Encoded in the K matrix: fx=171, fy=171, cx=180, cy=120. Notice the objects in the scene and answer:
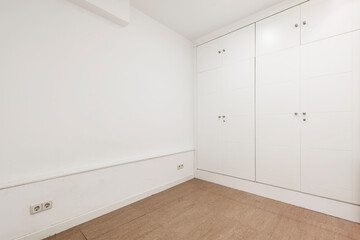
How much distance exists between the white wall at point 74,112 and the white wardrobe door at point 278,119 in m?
1.46

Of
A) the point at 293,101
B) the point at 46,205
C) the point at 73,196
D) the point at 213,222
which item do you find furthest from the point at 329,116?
the point at 46,205

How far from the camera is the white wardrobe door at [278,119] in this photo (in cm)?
218

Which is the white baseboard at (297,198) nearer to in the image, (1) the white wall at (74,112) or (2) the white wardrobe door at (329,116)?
(2) the white wardrobe door at (329,116)

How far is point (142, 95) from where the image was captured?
2471 millimetres

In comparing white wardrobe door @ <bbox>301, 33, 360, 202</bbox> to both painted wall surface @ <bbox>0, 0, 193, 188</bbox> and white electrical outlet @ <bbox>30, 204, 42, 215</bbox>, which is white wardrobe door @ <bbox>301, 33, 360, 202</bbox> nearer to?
painted wall surface @ <bbox>0, 0, 193, 188</bbox>

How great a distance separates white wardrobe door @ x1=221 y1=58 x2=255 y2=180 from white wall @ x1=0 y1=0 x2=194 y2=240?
1029mm

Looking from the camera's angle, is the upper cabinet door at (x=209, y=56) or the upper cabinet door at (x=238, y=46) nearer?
the upper cabinet door at (x=238, y=46)

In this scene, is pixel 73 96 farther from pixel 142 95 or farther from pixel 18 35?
pixel 142 95

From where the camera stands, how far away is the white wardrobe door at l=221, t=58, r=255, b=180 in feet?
8.46

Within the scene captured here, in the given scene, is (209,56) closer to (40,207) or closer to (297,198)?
(297,198)

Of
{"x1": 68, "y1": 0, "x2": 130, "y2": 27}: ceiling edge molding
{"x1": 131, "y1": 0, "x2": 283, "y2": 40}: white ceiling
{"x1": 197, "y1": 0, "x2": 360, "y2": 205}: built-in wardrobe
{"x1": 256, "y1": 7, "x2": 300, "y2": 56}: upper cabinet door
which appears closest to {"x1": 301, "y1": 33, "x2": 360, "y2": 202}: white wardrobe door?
{"x1": 197, "y1": 0, "x2": 360, "y2": 205}: built-in wardrobe

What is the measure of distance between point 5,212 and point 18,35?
1.51m

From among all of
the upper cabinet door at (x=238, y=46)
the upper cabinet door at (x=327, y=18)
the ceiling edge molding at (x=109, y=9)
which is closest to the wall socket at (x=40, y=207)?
the ceiling edge molding at (x=109, y=9)

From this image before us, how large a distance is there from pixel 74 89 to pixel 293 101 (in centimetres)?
261
